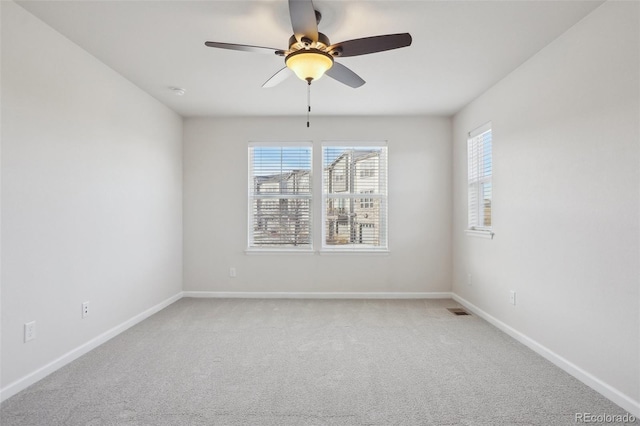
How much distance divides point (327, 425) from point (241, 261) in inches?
123

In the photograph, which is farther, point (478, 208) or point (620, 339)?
point (478, 208)

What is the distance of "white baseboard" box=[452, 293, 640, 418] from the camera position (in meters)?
2.04

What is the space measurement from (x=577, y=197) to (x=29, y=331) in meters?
3.90

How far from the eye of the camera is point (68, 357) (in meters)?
2.69

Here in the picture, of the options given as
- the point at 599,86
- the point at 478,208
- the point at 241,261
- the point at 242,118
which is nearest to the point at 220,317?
the point at 241,261

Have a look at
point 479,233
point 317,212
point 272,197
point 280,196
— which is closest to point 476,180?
point 479,233

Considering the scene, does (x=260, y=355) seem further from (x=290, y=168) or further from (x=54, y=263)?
(x=290, y=168)

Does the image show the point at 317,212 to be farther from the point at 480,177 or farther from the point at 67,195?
the point at 67,195

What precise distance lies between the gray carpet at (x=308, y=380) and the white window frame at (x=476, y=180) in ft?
3.54

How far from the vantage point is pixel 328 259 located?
4758mm

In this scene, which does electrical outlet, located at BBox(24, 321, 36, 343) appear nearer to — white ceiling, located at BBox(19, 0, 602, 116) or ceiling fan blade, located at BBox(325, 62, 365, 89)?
white ceiling, located at BBox(19, 0, 602, 116)

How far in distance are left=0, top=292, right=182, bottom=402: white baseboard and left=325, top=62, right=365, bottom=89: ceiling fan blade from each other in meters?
2.91

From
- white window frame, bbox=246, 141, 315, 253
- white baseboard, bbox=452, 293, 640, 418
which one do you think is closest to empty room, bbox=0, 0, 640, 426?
white baseboard, bbox=452, 293, 640, 418

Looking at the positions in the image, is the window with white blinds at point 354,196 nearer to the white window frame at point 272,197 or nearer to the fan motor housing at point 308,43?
Result: the white window frame at point 272,197
